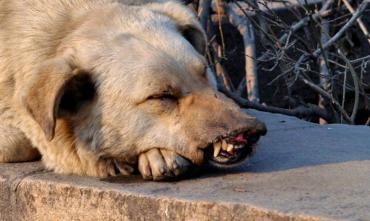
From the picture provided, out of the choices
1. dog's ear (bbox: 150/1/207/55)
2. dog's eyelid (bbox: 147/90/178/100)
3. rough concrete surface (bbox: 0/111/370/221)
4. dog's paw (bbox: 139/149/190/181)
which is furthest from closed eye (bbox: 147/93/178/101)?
dog's ear (bbox: 150/1/207/55)

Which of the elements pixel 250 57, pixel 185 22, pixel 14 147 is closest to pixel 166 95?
pixel 185 22

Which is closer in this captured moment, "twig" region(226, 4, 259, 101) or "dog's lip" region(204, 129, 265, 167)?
"dog's lip" region(204, 129, 265, 167)

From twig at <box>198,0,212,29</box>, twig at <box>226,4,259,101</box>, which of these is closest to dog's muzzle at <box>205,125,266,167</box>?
twig at <box>226,4,259,101</box>

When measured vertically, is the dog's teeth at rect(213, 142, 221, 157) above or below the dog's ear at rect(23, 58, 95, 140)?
below

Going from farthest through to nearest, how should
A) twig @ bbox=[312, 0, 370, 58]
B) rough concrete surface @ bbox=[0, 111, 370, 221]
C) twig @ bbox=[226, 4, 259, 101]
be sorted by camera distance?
twig @ bbox=[226, 4, 259, 101] < twig @ bbox=[312, 0, 370, 58] < rough concrete surface @ bbox=[0, 111, 370, 221]

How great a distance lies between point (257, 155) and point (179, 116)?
0.46m

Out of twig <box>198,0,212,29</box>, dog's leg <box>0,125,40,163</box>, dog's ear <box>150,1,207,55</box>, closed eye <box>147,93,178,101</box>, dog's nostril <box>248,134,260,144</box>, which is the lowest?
dog's leg <box>0,125,40,163</box>

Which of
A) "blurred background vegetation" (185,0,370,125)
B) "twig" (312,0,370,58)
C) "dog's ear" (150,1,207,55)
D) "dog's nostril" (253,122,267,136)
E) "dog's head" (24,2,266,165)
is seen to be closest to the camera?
"dog's nostril" (253,122,267,136)

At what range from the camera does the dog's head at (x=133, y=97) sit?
10.9ft

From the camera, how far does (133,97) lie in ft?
11.4

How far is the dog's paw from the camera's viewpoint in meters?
3.40

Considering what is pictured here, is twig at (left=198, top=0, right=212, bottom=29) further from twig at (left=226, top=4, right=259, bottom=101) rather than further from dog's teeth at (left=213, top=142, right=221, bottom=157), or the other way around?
dog's teeth at (left=213, top=142, right=221, bottom=157)

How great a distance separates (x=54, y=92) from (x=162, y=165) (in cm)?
45

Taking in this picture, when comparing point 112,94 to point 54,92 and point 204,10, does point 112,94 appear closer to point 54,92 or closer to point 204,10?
point 54,92
